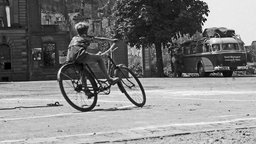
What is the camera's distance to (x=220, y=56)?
1540 inches

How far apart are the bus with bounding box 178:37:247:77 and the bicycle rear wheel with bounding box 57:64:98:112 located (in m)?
30.0

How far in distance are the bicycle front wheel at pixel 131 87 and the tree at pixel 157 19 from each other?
106 feet

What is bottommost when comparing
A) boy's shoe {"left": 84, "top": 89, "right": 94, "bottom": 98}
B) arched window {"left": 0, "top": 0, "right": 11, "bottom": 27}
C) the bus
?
boy's shoe {"left": 84, "top": 89, "right": 94, "bottom": 98}

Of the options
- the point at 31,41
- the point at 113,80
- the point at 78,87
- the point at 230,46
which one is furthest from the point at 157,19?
the point at 78,87

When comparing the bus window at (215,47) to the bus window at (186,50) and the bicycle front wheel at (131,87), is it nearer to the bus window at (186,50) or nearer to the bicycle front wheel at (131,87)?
the bus window at (186,50)

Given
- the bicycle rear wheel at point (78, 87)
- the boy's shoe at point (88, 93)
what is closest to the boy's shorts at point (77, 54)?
the bicycle rear wheel at point (78, 87)

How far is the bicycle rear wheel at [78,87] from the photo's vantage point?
380 inches

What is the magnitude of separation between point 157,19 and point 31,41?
1760 centimetres

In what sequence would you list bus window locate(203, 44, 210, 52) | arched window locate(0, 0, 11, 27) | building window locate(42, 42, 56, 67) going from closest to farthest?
bus window locate(203, 44, 210, 52)
arched window locate(0, 0, 11, 27)
building window locate(42, 42, 56, 67)

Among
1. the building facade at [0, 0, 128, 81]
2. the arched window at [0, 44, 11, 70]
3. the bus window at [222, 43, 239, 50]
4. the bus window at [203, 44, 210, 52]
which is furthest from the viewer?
the building facade at [0, 0, 128, 81]

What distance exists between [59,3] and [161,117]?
61.8 meters

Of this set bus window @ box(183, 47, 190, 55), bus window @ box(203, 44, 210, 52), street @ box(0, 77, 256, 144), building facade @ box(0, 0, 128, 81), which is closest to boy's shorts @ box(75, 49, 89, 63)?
street @ box(0, 77, 256, 144)

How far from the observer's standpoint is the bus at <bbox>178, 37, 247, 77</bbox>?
3919 cm

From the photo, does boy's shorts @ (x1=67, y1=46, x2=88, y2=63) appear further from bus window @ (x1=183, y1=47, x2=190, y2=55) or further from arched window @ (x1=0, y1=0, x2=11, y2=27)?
arched window @ (x1=0, y1=0, x2=11, y2=27)
